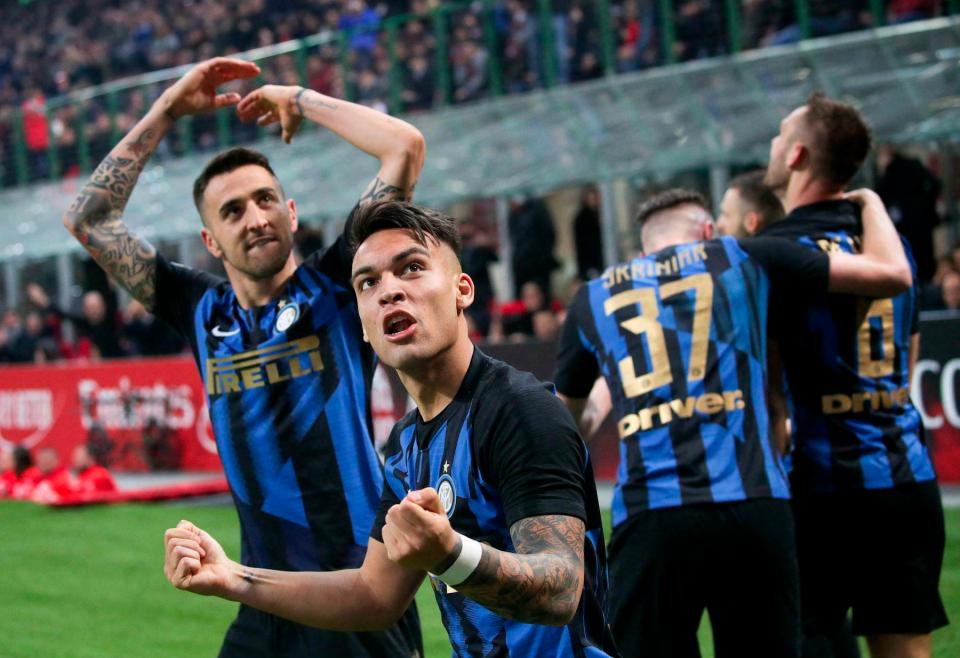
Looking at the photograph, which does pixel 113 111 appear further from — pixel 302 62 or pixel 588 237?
pixel 588 237

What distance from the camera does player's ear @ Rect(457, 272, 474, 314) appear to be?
2934 millimetres

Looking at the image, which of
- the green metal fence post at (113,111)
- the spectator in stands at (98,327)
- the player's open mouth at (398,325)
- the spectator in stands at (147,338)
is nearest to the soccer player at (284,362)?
the player's open mouth at (398,325)

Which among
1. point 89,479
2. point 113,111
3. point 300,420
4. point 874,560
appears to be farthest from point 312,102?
point 113,111

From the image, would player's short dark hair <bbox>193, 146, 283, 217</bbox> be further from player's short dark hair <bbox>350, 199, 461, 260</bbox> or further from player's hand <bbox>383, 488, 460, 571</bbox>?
player's hand <bbox>383, 488, 460, 571</bbox>

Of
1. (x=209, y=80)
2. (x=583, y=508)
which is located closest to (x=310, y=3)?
(x=209, y=80)

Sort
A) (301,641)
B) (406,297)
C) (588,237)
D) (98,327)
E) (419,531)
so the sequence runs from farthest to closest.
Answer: (98,327), (588,237), (301,641), (406,297), (419,531)

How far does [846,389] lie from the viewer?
14.9ft

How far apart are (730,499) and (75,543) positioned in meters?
7.86

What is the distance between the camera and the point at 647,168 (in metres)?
14.7

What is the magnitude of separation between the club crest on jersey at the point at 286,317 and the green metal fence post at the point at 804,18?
36.6ft

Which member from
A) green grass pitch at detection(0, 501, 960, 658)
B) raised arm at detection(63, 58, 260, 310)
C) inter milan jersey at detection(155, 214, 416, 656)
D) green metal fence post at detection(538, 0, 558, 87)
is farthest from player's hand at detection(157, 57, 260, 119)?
green metal fence post at detection(538, 0, 558, 87)

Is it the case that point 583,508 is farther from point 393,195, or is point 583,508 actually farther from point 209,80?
point 209,80

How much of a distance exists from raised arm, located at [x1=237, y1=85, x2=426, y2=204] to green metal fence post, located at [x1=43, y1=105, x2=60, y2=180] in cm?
2002

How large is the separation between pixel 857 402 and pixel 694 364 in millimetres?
639
